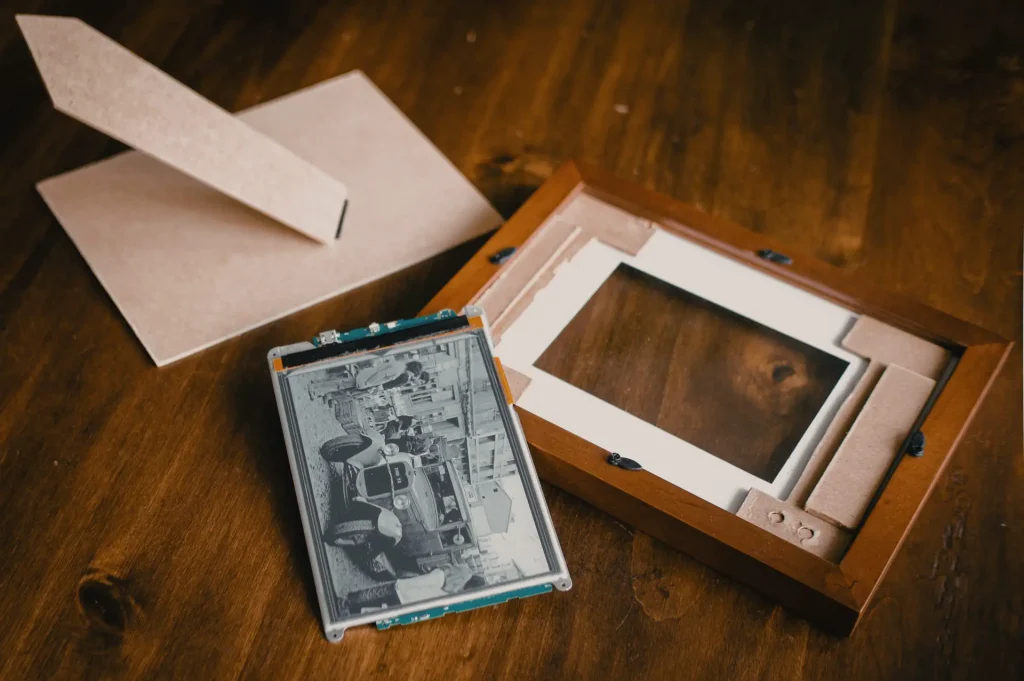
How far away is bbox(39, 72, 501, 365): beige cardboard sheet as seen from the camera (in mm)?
1032

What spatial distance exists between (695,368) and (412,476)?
316 millimetres

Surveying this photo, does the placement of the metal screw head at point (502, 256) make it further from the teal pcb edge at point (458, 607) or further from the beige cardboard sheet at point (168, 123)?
the teal pcb edge at point (458, 607)

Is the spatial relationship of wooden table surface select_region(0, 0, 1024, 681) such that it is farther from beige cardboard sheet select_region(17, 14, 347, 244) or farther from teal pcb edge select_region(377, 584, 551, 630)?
beige cardboard sheet select_region(17, 14, 347, 244)

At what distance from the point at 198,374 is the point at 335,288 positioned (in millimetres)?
176

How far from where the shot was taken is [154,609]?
0.81m

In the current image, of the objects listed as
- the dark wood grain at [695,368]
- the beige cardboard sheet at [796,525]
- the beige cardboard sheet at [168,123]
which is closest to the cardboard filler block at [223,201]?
the beige cardboard sheet at [168,123]

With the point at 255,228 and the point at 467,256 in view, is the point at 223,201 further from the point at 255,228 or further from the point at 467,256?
the point at 467,256

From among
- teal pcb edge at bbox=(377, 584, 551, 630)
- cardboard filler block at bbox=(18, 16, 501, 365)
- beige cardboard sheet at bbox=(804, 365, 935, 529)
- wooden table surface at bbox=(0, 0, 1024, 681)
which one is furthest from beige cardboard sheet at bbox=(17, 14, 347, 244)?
beige cardboard sheet at bbox=(804, 365, 935, 529)

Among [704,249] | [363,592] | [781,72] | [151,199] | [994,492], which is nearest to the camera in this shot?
[363,592]

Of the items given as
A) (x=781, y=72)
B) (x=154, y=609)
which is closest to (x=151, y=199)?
(x=154, y=609)

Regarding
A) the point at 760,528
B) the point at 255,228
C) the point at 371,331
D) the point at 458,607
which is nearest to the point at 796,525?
the point at 760,528

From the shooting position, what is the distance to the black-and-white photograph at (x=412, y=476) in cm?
79

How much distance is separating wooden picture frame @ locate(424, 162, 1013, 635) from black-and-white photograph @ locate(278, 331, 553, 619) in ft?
0.18

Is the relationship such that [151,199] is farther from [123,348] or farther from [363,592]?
[363,592]
